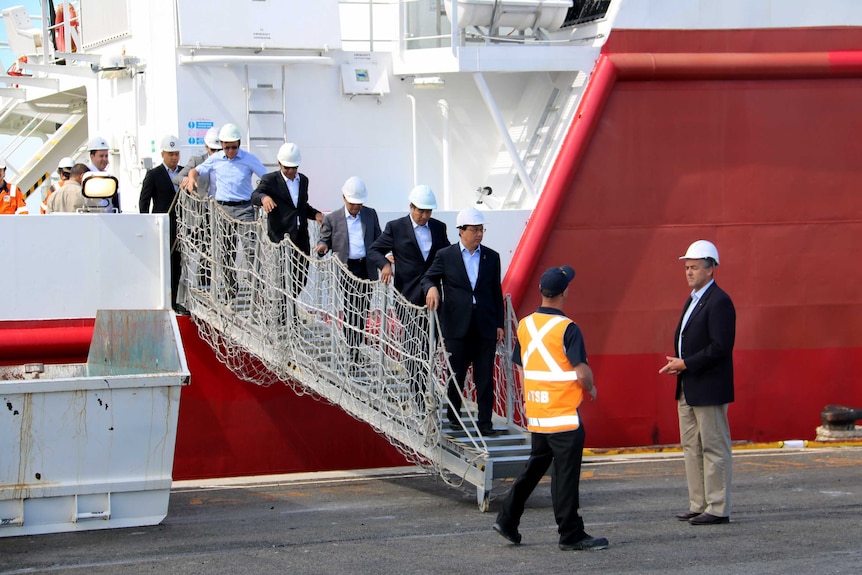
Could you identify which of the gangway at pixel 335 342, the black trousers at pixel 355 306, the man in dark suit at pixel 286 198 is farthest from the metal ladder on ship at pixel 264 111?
the black trousers at pixel 355 306

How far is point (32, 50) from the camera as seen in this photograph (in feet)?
44.8

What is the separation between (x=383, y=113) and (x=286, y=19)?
112 cm

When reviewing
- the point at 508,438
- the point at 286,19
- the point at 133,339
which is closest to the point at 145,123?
the point at 286,19

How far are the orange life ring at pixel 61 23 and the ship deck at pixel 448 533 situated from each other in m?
5.66

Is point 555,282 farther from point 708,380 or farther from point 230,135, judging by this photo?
point 230,135

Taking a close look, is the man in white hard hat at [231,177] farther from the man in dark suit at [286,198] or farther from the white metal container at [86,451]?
the white metal container at [86,451]

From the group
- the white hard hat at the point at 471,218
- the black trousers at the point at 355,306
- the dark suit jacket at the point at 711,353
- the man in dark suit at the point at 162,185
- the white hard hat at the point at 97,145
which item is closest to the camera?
the dark suit jacket at the point at 711,353

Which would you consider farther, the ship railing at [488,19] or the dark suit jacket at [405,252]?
the ship railing at [488,19]

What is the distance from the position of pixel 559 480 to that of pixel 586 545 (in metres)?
0.38

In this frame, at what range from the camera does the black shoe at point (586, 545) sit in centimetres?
575

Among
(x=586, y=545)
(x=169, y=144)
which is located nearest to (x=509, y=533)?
(x=586, y=545)

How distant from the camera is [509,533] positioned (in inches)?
229

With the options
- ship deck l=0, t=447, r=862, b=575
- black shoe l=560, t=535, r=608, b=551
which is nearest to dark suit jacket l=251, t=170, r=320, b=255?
ship deck l=0, t=447, r=862, b=575

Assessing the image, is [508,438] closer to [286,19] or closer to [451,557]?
[451,557]
